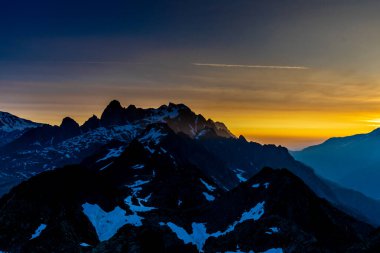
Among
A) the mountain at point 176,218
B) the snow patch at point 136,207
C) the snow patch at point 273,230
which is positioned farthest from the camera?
the snow patch at point 136,207

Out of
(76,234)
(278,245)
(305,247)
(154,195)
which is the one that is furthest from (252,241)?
(154,195)

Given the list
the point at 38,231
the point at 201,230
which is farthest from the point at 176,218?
the point at 38,231

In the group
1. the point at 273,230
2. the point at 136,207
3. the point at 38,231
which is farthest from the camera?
the point at 136,207

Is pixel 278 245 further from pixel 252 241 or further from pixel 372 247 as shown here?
pixel 372 247

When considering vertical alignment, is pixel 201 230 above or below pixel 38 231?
below

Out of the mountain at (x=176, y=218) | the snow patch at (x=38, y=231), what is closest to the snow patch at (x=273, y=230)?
the mountain at (x=176, y=218)

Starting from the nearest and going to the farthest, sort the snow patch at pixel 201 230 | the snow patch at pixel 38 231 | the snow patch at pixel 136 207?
the snow patch at pixel 38 231 < the snow patch at pixel 201 230 < the snow patch at pixel 136 207

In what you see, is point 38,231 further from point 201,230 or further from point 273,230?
point 273,230

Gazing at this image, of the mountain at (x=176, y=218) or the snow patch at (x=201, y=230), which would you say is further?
the snow patch at (x=201, y=230)

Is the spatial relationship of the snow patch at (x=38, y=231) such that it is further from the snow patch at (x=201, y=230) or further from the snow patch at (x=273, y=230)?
the snow patch at (x=273, y=230)

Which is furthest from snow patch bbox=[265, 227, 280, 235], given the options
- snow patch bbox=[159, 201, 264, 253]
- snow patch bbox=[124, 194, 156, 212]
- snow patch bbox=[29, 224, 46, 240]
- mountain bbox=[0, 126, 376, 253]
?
snow patch bbox=[29, 224, 46, 240]

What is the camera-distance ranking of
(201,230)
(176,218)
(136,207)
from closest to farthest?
(201,230), (176,218), (136,207)

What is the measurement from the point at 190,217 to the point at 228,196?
1666 cm

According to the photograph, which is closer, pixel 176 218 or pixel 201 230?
pixel 201 230
